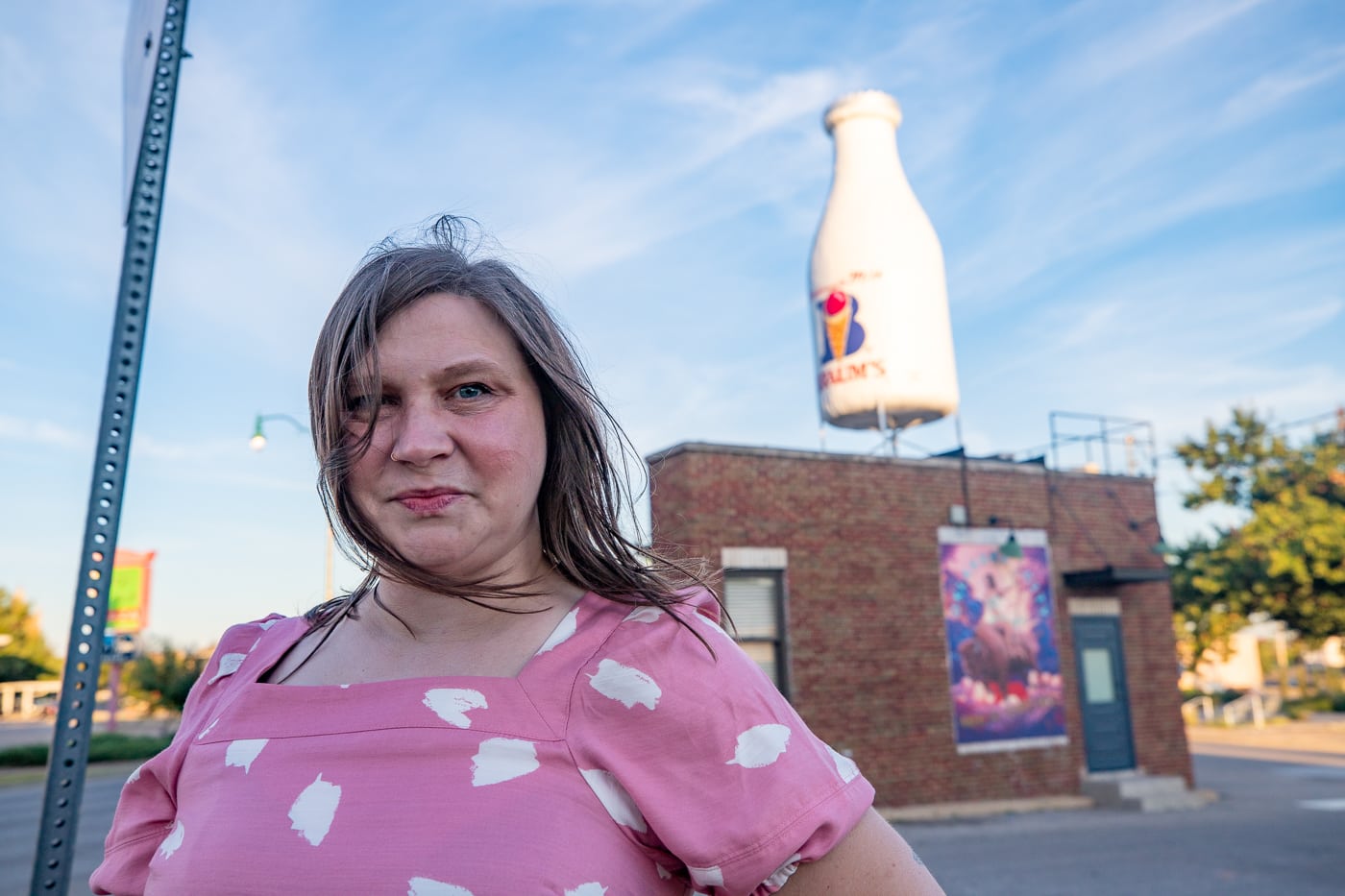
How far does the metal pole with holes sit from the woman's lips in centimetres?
54

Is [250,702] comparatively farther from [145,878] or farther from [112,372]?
[112,372]

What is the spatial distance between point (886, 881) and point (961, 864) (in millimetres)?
9540

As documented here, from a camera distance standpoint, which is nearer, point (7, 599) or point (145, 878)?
point (145, 878)

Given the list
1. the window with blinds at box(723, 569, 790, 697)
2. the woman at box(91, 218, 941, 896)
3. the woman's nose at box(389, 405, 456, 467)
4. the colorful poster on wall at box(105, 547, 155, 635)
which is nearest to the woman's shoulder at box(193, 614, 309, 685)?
the woman at box(91, 218, 941, 896)

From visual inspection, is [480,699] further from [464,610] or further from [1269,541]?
[1269,541]

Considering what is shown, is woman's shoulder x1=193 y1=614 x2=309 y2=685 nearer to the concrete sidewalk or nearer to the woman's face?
the woman's face

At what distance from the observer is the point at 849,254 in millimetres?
16062

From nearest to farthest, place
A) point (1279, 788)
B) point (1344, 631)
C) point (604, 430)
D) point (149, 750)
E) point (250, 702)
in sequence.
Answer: point (250, 702) < point (604, 430) < point (1279, 788) < point (149, 750) < point (1344, 631)

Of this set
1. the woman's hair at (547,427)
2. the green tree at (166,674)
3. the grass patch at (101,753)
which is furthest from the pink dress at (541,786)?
the green tree at (166,674)

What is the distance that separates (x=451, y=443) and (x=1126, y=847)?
452 inches

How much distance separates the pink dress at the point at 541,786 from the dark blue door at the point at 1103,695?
51.5 feet

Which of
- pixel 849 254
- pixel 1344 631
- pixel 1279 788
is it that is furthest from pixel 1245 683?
pixel 849 254

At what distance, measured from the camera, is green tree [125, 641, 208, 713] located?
25.9 meters

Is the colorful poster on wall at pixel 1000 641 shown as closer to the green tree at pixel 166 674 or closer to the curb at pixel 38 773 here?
the curb at pixel 38 773
